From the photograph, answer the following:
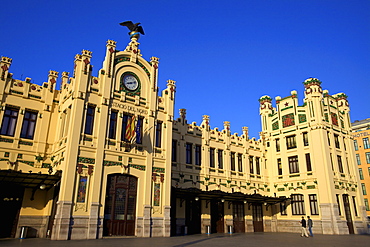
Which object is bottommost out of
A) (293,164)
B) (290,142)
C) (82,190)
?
(82,190)

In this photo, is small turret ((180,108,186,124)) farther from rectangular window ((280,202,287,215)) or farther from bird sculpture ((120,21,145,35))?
rectangular window ((280,202,287,215))

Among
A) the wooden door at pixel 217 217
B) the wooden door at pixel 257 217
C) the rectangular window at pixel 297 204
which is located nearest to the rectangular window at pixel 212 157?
the wooden door at pixel 217 217

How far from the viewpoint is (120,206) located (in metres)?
22.6

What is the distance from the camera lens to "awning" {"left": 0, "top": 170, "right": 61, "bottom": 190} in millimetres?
18833

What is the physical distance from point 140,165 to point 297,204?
20.4 m

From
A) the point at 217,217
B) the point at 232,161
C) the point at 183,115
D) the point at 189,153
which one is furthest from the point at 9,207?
the point at 232,161

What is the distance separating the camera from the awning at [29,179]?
1883 cm

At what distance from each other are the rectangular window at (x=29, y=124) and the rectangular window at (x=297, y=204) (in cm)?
2842

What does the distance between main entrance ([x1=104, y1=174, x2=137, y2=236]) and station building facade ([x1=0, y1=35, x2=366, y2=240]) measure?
0.07 metres

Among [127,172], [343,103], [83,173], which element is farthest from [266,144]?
[83,173]

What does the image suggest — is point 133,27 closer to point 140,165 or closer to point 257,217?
point 140,165

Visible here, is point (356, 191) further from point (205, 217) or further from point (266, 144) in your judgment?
point (205, 217)

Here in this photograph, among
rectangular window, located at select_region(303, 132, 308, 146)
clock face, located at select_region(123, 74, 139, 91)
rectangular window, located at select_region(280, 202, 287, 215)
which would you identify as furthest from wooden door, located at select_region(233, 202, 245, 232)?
clock face, located at select_region(123, 74, 139, 91)

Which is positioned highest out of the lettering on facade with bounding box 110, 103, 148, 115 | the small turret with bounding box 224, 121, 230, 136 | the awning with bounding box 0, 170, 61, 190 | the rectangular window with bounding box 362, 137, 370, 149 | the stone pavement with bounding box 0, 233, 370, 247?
the rectangular window with bounding box 362, 137, 370, 149
